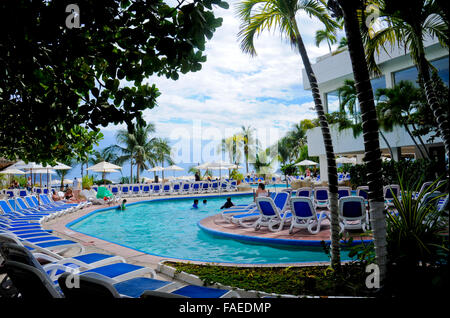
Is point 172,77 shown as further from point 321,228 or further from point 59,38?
point 321,228

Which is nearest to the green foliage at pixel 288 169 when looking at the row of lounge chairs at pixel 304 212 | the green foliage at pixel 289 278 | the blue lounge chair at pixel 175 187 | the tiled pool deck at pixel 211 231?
the blue lounge chair at pixel 175 187

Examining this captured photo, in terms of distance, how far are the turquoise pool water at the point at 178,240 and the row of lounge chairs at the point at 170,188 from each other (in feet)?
27.2

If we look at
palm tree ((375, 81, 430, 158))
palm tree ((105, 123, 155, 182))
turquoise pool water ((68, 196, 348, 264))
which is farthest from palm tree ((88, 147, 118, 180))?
palm tree ((375, 81, 430, 158))

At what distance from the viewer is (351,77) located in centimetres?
2125

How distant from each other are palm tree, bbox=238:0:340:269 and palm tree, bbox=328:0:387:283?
3.35ft

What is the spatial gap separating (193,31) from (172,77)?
0.78 metres

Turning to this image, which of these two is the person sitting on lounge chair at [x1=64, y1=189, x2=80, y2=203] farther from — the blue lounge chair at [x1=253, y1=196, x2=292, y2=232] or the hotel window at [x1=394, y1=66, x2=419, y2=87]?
the hotel window at [x1=394, y1=66, x2=419, y2=87]

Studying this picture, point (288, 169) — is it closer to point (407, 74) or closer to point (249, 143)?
point (407, 74)

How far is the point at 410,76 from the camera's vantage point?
18484 millimetres

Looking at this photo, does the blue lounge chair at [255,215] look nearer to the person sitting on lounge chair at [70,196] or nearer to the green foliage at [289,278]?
the green foliage at [289,278]

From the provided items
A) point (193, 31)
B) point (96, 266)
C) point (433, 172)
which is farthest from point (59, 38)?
point (433, 172)

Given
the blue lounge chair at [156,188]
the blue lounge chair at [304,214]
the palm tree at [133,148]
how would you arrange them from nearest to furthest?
1. the blue lounge chair at [304,214]
2. the blue lounge chair at [156,188]
3. the palm tree at [133,148]

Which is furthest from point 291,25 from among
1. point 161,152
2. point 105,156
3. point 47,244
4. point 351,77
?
point 105,156

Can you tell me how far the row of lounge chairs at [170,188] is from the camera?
81.1 ft
